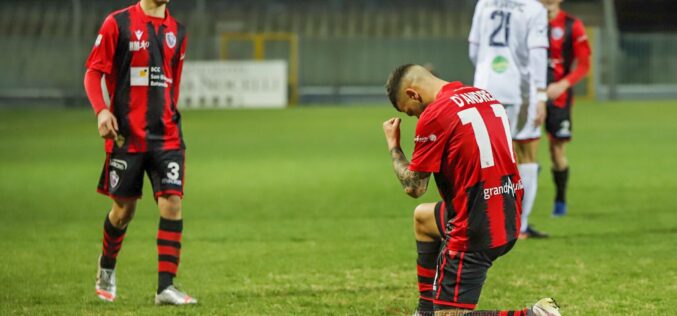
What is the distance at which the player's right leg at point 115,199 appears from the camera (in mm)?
7270

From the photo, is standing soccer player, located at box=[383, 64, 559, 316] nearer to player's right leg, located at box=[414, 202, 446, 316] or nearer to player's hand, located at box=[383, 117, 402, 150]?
player's hand, located at box=[383, 117, 402, 150]

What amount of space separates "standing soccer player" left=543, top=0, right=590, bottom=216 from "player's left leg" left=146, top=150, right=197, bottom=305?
17.4 ft

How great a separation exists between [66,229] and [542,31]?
5060 mm

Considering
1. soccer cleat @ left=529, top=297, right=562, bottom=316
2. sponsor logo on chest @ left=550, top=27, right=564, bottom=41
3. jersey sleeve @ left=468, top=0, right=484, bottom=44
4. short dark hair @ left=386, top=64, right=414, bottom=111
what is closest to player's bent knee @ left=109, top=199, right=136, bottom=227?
short dark hair @ left=386, top=64, right=414, bottom=111

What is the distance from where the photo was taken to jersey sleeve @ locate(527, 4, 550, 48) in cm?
927

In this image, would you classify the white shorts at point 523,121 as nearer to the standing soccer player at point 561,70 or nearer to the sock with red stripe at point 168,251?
the standing soccer player at point 561,70

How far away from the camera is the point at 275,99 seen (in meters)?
37.3

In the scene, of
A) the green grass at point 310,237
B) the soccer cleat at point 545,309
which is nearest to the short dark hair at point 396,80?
the soccer cleat at point 545,309

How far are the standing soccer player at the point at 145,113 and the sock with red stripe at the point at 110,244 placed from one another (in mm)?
274

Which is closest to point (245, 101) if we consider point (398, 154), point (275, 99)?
point (275, 99)

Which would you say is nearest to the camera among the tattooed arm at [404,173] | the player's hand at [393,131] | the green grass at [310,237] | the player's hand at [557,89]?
the tattooed arm at [404,173]

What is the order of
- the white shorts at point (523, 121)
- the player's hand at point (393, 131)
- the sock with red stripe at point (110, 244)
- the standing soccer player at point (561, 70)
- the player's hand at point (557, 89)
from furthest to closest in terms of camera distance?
the standing soccer player at point (561, 70), the player's hand at point (557, 89), the white shorts at point (523, 121), the sock with red stripe at point (110, 244), the player's hand at point (393, 131)

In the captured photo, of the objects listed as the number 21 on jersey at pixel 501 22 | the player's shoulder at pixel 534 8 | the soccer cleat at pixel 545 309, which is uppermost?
the player's shoulder at pixel 534 8

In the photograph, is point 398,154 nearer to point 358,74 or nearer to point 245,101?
point 245,101
